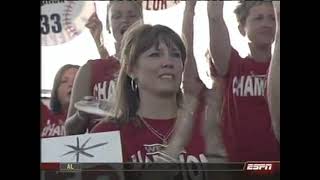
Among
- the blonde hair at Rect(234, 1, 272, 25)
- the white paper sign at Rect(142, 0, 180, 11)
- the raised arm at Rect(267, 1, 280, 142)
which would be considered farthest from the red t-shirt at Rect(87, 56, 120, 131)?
the raised arm at Rect(267, 1, 280, 142)

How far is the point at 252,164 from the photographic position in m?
3.48

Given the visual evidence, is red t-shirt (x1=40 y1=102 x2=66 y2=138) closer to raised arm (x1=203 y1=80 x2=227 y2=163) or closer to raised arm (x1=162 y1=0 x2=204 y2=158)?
raised arm (x1=162 y1=0 x2=204 y2=158)

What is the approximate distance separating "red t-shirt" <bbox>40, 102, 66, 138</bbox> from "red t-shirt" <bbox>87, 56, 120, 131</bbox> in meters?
0.23

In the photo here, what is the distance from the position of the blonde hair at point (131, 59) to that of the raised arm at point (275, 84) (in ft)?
2.29

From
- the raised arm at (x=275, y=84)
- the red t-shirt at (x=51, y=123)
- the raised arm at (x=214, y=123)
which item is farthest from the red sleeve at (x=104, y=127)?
the raised arm at (x=275, y=84)

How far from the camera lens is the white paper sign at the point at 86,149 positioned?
3.51 metres

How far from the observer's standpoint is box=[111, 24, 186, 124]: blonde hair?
3533 mm

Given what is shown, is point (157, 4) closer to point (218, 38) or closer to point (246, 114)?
point (218, 38)

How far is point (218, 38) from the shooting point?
3490 mm

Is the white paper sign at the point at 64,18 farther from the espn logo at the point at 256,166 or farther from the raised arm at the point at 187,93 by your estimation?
the espn logo at the point at 256,166

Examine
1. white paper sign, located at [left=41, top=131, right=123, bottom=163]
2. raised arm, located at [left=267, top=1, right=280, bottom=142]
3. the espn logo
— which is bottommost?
the espn logo
